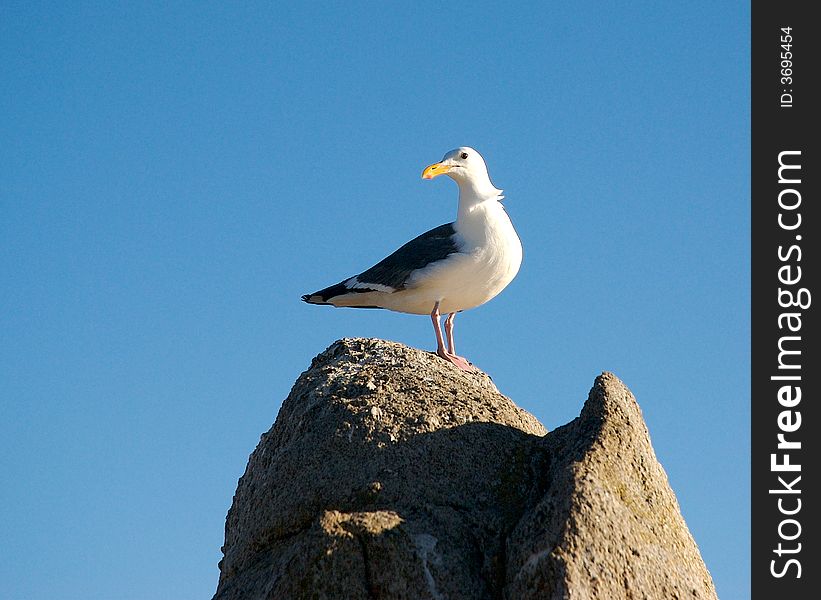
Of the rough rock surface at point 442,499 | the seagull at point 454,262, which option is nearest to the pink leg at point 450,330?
the seagull at point 454,262

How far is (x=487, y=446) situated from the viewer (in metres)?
7.41

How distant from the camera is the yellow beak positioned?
1248cm

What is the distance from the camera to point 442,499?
276 inches

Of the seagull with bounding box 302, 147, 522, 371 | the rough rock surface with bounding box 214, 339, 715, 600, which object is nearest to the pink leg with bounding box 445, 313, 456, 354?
the seagull with bounding box 302, 147, 522, 371

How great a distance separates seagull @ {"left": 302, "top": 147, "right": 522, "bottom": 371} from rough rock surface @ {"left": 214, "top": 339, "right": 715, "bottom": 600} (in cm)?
335

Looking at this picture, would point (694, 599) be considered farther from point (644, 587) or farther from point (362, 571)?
point (362, 571)

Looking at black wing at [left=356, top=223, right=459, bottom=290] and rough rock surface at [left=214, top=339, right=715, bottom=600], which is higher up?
black wing at [left=356, top=223, right=459, bottom=290]

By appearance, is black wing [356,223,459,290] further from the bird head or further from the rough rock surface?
the rough rock surface

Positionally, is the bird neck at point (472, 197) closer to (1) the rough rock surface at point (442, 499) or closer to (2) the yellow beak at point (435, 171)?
(2) the yellow beak at point (435, 171)

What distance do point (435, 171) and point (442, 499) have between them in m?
6.06

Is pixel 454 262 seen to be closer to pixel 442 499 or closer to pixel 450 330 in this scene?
pixel 450 330

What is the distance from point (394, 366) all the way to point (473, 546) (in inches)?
72.0

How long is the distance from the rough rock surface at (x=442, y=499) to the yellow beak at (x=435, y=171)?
13.8ft

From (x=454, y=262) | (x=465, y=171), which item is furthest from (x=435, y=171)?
(x=454, y=262)
